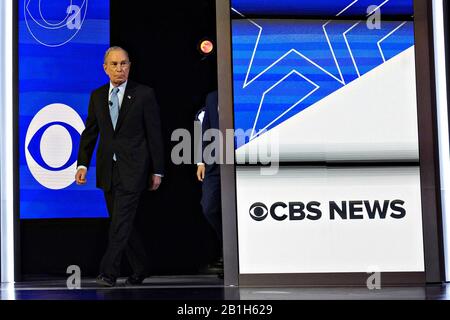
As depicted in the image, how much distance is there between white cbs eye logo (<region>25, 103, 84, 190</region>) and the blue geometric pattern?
5.56ft

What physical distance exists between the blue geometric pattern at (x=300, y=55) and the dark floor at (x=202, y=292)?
1.12m

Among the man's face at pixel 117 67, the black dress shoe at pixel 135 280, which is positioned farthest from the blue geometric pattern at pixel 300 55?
the black dress shoe at pixel 135 280

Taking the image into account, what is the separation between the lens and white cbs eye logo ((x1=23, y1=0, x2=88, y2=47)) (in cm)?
663

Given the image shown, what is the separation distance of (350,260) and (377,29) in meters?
1.43

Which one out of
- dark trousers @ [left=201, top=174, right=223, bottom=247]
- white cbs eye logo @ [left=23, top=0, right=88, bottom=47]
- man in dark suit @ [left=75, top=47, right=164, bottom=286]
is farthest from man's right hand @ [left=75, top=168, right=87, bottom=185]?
white cbs eye logo @ [left=23, top=0, right=88, bottom=47]

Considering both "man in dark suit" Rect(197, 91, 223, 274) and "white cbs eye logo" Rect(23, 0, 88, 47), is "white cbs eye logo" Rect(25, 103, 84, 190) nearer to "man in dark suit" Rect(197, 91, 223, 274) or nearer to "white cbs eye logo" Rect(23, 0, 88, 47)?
"white cbs eye logo" Rect(23, 0, 88, 47)

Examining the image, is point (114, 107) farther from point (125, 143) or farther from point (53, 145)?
point (53, 145)

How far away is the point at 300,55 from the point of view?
5.54 m

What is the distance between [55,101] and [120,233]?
1.50m

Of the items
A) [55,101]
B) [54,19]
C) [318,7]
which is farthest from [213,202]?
[54,19]

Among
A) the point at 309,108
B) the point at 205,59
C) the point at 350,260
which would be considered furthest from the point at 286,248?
the point at 205,59

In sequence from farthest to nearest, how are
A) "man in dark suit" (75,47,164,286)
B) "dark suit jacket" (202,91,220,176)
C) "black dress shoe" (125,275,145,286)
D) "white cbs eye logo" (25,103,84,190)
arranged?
"white cbs eye logo" (25,103,84,190) → "dark suit jacket" (202,91,220,176) → "black dress shoe" (125,275,145,286) → "man in dark suit" (75,47,164,286)

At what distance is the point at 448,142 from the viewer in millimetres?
5949

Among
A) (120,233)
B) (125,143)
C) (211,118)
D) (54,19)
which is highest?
(54,19)
